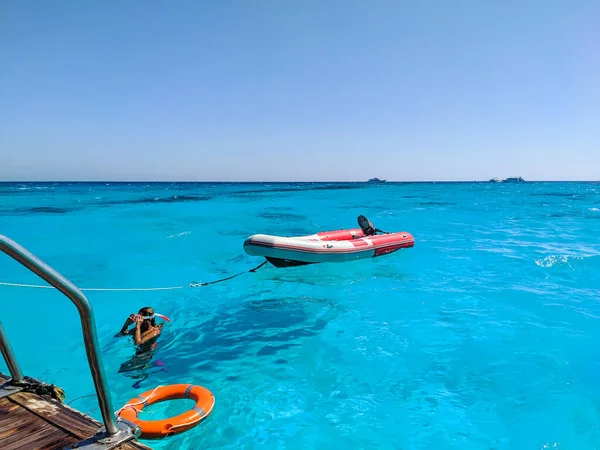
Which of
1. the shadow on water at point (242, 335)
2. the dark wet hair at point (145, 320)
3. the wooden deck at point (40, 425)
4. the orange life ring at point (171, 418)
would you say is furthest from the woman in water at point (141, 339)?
the wooden deck at point (40, 425)

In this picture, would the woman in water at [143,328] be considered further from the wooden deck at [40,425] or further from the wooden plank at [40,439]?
the wooden plank at [40,439]

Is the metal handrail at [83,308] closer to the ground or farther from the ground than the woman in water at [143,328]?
farther from the ground

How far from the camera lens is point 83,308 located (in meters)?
1.72

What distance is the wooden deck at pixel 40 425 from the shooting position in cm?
219

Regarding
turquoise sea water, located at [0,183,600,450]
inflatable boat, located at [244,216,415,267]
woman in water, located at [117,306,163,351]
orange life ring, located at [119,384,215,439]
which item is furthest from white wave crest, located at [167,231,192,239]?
orange life ring, located at [119,384,215,439]

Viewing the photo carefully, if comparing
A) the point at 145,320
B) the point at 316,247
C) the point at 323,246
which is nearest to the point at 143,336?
the point at 145,320

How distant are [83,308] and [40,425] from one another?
125 centimetres

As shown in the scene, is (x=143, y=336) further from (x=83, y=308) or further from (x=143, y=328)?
(x=83, y=308)

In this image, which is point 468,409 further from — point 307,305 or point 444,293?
point 444,293

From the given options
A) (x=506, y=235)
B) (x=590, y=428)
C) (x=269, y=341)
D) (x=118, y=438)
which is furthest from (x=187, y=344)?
(x=506, y=235)

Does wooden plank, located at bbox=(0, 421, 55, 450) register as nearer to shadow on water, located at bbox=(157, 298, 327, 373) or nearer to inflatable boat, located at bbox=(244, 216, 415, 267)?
shadow on water, located at bbox=(157, 298, 327, 373)

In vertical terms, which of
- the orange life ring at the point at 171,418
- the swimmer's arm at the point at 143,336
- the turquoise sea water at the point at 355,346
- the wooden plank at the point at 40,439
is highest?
the wooden plank at the point at 40,439

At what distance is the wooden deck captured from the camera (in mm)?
2188

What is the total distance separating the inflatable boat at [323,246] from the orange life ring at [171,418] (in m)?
5.30
